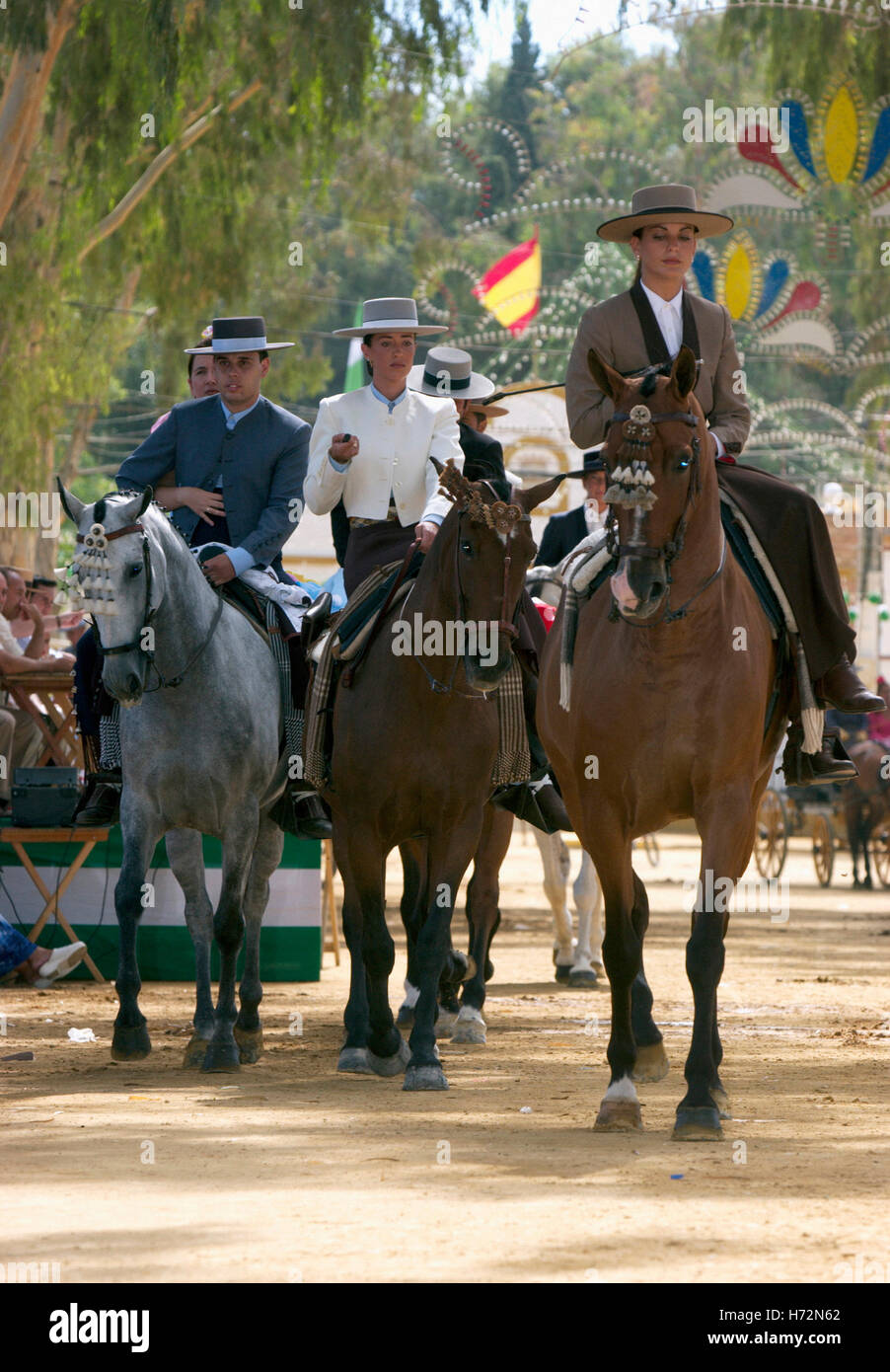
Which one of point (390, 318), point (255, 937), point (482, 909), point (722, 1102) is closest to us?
point (722, 1102)

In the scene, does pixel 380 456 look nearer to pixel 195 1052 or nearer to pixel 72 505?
pixel 72 505

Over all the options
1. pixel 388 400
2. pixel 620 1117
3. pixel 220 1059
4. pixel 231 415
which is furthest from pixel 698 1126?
pixel 231 415

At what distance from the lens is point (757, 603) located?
26.0 feet

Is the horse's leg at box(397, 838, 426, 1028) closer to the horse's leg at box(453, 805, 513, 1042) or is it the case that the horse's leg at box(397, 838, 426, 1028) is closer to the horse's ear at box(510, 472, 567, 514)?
the horse's leg at box(453, 805, 513, 1042)

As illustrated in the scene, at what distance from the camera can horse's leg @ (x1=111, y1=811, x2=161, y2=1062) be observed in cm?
952

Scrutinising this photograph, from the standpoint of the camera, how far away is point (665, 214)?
8414 mm

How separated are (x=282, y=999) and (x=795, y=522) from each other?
6241 mm

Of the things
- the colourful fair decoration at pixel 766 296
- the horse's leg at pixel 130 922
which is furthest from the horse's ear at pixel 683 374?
the colourful fair decoration at pixel 766 296

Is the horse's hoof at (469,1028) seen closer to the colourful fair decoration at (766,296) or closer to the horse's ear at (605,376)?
the horse's ear at (605,376)

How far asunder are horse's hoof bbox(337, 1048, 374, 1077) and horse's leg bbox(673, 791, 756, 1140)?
7.14 feet

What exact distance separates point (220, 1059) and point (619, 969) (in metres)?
2.42

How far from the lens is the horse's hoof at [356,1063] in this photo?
9289 millimetres

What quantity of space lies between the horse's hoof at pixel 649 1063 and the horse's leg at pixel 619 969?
45.0 inches

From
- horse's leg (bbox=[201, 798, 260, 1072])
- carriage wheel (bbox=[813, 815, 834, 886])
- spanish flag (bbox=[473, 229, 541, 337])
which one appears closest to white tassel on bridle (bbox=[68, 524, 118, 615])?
horse's leg (bbox=[201, 798, 260, 1072])
